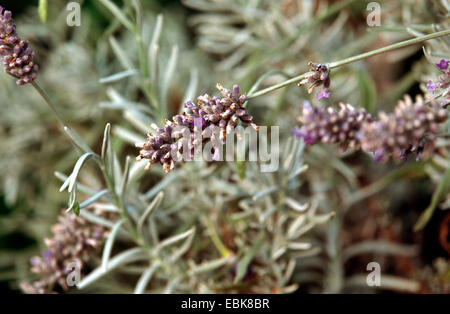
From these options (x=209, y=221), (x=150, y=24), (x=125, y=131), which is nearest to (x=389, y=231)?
(x=209, y=221)

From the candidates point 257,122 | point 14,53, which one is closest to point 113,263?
point 14,53

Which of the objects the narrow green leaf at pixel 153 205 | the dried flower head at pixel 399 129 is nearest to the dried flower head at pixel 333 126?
the dried flower head at pixel 399 129

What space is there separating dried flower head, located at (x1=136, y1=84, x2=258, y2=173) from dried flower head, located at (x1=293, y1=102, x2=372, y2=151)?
56mm

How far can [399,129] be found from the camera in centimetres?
31

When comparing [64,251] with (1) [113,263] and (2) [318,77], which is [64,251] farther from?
(2) [318,77]

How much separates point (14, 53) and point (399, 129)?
35 centimetres

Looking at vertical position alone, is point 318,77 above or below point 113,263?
above

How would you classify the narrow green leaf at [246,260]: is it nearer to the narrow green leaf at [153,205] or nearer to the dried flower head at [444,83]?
the narrow green leaf at [153,205]

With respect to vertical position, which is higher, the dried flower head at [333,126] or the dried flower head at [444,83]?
the dried flower head at [444,83]

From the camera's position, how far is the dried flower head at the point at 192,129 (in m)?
0.36

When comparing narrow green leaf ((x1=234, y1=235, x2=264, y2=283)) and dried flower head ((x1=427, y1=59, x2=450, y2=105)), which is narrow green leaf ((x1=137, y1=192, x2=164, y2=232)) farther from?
dried flower head ((x1=427, y1=59, x2=450, y2=105))

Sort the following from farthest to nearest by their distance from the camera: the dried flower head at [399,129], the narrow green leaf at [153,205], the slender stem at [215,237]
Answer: the slender stem at [215,237], the narrow green leaf at [153,205], the dried flower head at [399,129]

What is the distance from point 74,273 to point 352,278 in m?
0.43

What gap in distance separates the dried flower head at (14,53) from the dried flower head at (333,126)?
0.26 m
